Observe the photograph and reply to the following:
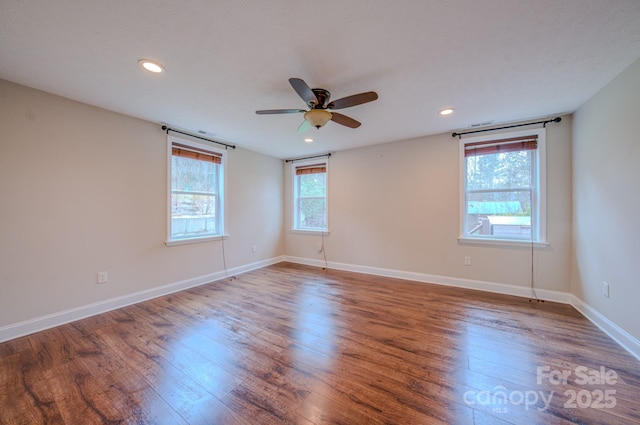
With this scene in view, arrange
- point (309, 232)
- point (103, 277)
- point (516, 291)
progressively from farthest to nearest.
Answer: point (309, 232) < point (516, 291) < point (103, 277)

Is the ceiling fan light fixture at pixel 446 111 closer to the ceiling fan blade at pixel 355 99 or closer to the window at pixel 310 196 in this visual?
the ceiling fan blade at pixel 355 99

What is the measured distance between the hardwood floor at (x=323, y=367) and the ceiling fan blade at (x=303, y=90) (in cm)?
221

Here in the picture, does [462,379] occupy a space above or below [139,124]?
below

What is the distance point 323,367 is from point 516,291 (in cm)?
311

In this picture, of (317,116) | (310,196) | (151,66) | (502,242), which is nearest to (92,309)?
(151,66)

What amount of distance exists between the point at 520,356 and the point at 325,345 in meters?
1.65

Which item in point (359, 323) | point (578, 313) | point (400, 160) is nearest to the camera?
point (359, 323)

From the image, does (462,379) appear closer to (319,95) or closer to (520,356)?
(520,356)

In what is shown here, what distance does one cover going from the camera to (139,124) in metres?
3.19

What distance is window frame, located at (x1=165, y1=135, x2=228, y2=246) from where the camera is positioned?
3504 millimetres

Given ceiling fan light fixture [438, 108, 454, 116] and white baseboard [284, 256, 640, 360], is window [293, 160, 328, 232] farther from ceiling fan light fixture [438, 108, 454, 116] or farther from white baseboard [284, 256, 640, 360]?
ceiling fan light fixture [438, 108, 454, 116]

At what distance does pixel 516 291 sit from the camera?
3.35 metres

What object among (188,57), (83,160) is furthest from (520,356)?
(83,160)

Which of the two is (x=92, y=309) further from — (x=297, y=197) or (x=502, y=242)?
(x=502, y=242)
